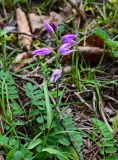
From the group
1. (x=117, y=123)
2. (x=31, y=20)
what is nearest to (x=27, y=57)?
(x=31, y=20)

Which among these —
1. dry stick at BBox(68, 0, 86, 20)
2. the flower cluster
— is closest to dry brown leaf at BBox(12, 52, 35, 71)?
dry stick at BBox(68, 0, 86, 20)

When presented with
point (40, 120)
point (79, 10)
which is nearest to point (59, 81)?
point (40, 120)

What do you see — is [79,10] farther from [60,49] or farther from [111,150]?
[111,150]

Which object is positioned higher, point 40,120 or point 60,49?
point 60,49

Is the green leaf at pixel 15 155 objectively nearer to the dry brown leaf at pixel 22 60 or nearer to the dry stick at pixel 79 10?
the dry brown leaf at pixel 22 60

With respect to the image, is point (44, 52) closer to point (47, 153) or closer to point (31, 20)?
point (47, 153)

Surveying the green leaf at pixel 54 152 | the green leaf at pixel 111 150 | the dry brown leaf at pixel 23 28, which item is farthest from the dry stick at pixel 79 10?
the green leaf at pixel 54 152

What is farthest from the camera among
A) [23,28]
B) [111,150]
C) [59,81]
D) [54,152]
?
[23,28]
